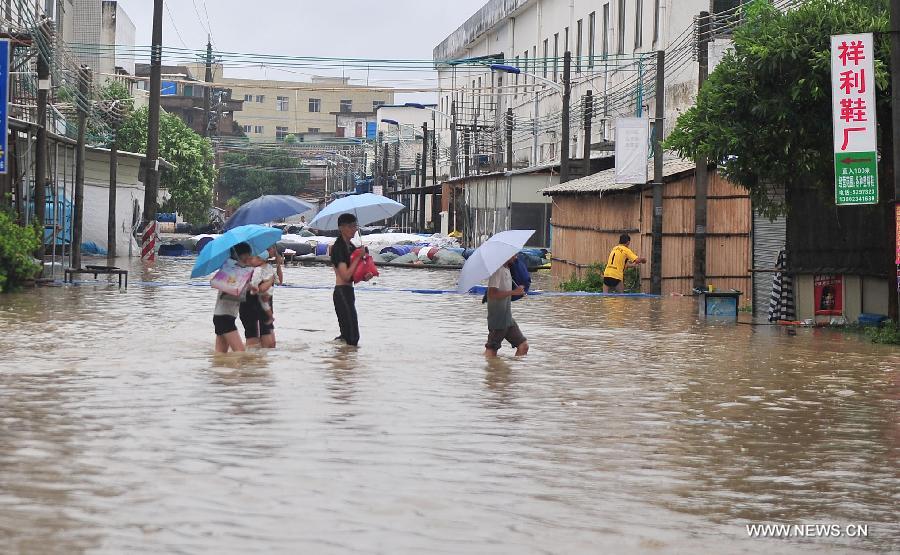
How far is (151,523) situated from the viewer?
7238 millimetres

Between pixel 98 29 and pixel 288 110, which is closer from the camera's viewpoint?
pixel 98 29

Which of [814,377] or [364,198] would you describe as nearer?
[814,377]

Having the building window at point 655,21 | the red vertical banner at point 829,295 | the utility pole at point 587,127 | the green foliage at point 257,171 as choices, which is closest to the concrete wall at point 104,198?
the utility pole at point 587,127

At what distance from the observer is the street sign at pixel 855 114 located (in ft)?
63.8

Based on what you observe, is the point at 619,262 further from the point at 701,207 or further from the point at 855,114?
the point at 855,114

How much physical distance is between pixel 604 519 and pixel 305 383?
6.51 metres

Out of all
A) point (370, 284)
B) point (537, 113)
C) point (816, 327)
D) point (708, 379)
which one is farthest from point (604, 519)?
point (537, 113)

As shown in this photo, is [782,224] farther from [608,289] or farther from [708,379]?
[708,379]

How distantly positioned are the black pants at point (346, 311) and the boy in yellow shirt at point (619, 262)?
14.3 meters

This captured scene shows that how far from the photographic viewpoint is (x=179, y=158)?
7106 centimetres

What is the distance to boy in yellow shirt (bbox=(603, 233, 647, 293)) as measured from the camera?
102ft

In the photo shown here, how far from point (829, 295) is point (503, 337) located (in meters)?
9.07

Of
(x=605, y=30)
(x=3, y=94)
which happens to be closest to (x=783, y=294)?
(x=3, y=94)

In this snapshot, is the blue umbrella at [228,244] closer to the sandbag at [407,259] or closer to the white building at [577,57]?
the white building at [577,57]
